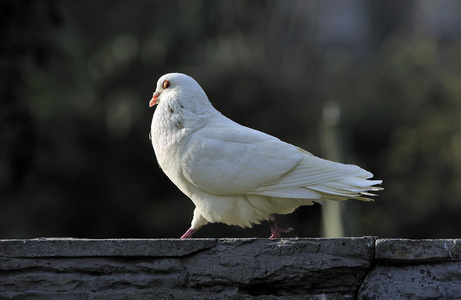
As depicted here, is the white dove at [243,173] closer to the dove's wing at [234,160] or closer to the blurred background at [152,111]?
the dove's wing at [234,160]

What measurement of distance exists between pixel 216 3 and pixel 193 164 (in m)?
10.3

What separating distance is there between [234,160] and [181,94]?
61cm

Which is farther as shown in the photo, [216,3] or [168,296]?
[216,3]

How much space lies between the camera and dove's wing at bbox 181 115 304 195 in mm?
4191

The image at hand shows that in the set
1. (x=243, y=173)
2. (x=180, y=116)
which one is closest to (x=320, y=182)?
(x=243, y=173)

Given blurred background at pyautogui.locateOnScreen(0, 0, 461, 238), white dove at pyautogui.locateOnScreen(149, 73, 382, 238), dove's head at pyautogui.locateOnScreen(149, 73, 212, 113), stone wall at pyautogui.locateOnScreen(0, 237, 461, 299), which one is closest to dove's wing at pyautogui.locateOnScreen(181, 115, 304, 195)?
white dove at pyautogui.locateOnScreen(149, 73, 382, 238)

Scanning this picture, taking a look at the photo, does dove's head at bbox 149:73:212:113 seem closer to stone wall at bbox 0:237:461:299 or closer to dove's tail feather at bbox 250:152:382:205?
dove's tail feather at bbox 250:152:382:205

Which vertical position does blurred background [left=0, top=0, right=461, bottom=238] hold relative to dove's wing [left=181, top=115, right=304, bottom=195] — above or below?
below

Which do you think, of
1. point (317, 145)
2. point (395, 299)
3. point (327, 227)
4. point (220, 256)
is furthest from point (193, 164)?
point (317, 145)

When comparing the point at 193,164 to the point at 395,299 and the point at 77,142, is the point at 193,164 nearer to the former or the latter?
the point at 395,299

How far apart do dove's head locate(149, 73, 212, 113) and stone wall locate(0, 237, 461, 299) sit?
141 cm

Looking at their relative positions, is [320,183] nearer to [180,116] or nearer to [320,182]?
[320,182]

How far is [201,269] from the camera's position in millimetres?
3311

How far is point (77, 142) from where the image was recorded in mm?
18312
